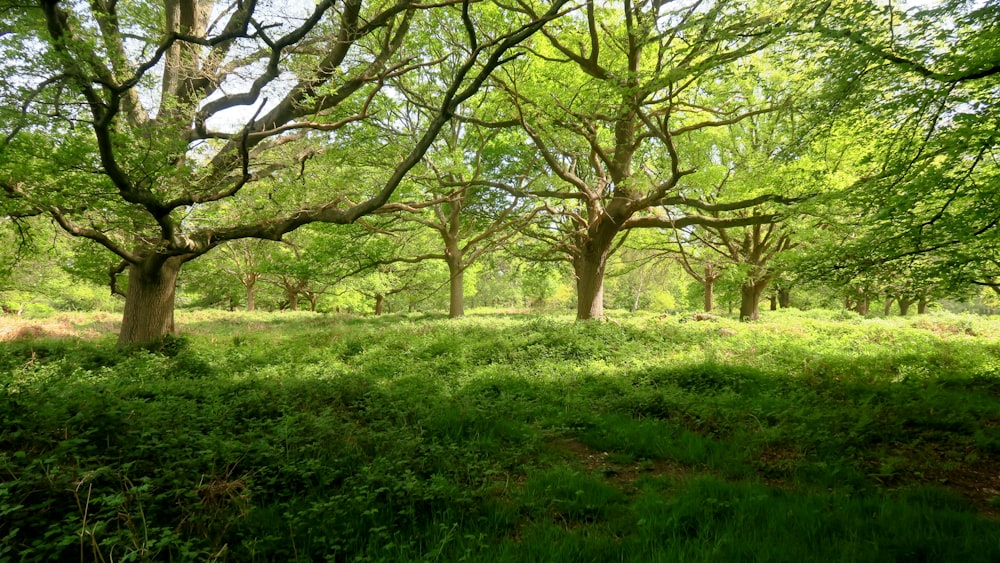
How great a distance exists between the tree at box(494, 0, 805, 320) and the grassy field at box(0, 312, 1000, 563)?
6177 mm

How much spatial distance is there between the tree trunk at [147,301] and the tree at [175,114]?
4cm

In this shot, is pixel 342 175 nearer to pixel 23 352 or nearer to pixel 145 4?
pixel 145 4

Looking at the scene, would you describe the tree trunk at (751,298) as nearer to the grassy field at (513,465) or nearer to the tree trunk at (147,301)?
the grassy field at (513,465)

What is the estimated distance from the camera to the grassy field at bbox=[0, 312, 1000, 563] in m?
3.06

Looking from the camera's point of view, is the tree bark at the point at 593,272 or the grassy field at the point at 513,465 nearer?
the grassy field at the point at 513,465

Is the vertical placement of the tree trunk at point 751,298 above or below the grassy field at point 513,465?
above

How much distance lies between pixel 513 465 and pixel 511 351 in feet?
19.8

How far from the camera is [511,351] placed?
1080cm

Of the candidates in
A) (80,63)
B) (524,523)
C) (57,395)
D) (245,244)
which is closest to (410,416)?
(524,523)

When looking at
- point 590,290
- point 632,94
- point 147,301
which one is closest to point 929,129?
point 632,94

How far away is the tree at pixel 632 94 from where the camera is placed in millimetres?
8219

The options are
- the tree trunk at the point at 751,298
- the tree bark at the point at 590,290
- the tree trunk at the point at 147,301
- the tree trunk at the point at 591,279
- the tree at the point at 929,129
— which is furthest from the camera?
the tree trunk at the point at 751,298

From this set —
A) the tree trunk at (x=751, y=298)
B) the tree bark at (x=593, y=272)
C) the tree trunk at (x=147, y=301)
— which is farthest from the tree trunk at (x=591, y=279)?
the tree trunk at (x=147, y=301)

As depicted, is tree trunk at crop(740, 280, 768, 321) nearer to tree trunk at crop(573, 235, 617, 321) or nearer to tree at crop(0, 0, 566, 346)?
tree trunk at crop(573, 235, 617, 321)
